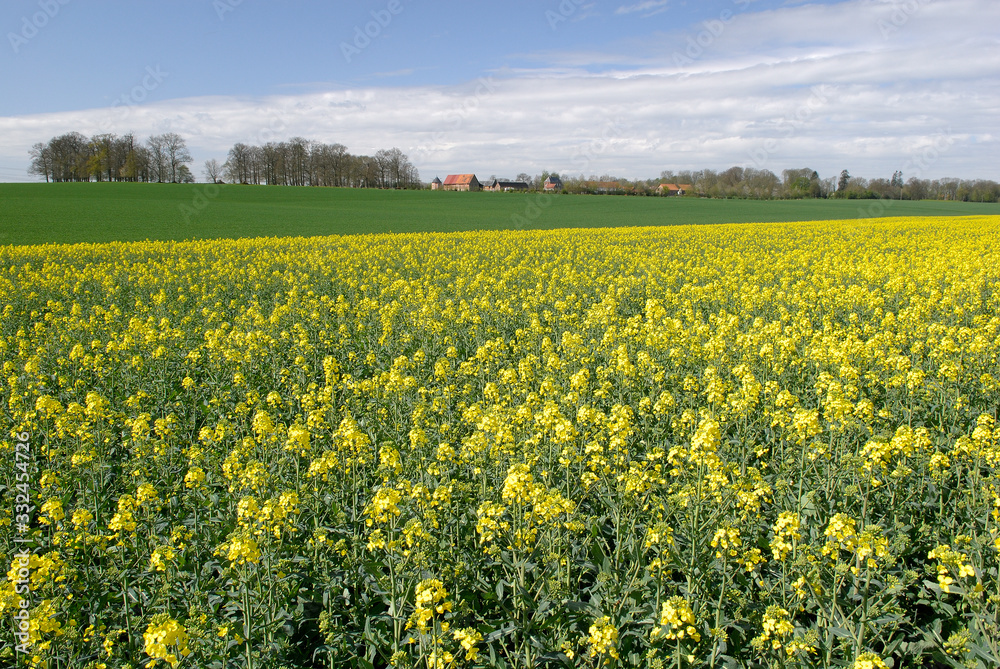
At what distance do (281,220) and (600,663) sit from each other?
53791 mm

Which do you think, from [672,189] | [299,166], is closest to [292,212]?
[299,166]

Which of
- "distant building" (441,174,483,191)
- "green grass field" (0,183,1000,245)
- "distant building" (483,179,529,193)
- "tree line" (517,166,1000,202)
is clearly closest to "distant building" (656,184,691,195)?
"tree line" (517,166,1000,202)

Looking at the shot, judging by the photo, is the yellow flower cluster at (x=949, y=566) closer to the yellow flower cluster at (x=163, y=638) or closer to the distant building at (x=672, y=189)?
the yellow flower cluster at (x=163, y=638)

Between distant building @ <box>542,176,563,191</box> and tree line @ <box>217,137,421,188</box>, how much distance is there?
34.8 m

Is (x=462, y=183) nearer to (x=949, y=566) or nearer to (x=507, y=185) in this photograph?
(x=507, y=185)

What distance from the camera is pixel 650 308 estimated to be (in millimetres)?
12148

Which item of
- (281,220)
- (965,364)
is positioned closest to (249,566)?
(965,364)

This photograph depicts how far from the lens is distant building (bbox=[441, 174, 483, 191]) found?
155375 millimetres

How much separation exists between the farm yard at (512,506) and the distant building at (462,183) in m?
150

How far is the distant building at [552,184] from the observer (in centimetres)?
12050

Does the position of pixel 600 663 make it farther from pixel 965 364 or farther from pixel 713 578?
pixel 965 364

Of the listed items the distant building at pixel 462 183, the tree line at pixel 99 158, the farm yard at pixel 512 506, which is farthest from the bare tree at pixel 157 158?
the farm yard at pixel 512 506

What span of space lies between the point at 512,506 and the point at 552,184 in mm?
132108

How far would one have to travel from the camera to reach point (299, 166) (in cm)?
11175
